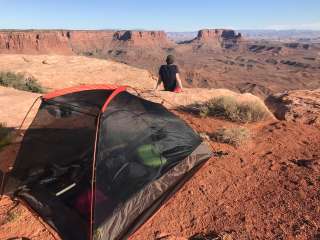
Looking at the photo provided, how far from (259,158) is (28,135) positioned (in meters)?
3.92

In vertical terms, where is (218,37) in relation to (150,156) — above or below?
below

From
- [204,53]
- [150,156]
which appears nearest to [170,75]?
[150,156]

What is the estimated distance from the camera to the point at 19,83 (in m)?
13.8

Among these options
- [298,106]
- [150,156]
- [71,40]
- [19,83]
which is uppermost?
[150,156]

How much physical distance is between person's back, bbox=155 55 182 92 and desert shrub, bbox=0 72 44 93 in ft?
20.0

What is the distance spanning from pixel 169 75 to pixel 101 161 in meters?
5.94

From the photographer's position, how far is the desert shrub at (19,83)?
13.6m

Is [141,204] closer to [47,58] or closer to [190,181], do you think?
[190,181]

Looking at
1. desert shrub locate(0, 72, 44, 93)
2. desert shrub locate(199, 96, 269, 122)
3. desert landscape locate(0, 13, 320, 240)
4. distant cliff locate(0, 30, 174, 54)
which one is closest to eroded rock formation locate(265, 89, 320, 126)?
desert landscape locate(0, 13, 320, 240)

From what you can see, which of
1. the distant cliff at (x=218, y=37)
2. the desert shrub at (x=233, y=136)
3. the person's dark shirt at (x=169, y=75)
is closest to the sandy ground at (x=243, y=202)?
the desert shrub at (x=233, y=136)

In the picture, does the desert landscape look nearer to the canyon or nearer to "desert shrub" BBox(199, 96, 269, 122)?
"desert shrub" BBox(199, 96, 269, 122)

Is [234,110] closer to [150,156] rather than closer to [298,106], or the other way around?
[298,106]

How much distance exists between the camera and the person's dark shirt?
9.78 metres

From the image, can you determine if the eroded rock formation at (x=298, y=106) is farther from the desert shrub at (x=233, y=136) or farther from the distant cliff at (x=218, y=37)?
the distant cliff at (x=218, y=37)
